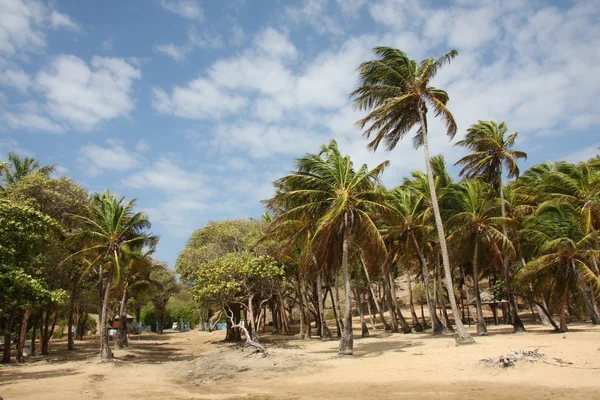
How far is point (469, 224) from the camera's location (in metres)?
22.5

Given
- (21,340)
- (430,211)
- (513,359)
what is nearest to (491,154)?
(430,211)

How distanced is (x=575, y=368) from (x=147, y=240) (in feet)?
68.8

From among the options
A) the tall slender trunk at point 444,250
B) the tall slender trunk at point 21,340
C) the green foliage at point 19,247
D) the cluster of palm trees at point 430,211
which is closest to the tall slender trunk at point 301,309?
the cluster of palm trees at point 430,211

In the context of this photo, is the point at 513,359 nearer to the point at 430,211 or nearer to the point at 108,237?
the point at 430,211

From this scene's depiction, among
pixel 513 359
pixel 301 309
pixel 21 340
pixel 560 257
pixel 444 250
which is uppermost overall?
pixel 444 250

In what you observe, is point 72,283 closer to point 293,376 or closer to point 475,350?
point 293,376

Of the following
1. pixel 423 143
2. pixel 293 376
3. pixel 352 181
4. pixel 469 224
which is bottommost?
pixel 293 376

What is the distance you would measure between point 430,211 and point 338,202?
35.9 ft

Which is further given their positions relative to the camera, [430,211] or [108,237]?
[430,211]

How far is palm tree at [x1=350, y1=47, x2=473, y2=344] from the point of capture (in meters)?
19.9

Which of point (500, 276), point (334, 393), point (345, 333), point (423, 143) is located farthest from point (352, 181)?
point (500, 276)

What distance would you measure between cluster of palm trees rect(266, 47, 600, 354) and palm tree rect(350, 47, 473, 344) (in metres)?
0.05

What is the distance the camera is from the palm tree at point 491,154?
2555cm

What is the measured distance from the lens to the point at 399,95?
68.2ft
